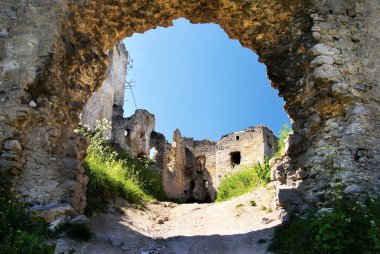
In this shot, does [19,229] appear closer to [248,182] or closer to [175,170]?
[248,182]

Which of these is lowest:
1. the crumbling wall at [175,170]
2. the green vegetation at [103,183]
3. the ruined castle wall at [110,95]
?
the green vegetation at [103,183]

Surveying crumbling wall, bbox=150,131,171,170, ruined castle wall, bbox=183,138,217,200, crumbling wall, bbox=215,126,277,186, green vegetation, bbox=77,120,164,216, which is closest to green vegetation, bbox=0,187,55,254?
green vegetation, bbox=77,120,164,216

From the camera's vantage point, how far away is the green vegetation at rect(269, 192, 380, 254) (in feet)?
12.6

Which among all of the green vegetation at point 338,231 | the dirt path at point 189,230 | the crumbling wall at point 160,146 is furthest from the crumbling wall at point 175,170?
the green vegetation at point 338,231

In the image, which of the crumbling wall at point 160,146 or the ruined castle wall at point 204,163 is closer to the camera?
the crumbling wall at point 160,146

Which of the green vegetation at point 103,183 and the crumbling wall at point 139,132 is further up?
the crumbling wall at point 139,132

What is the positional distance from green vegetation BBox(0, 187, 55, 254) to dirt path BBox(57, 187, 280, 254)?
12.5 inches

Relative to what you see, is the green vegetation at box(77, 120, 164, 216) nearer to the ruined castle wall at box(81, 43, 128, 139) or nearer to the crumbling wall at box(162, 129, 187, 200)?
the ruined castle wall at box(81, 43, 128, 139)

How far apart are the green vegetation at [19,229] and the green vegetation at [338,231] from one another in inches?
98.8

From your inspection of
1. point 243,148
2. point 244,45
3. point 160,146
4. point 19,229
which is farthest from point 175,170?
point 19,229

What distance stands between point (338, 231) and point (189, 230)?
112 inches

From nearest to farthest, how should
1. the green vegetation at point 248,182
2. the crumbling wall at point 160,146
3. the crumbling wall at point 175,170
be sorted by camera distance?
the green vegetation at point 248,182, the crumbling wall at point 175,170, the crumbling wall at point 160,146

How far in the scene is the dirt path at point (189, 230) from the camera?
484cm

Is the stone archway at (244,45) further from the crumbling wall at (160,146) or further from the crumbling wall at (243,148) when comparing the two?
the crumbling wall at (243,148)
